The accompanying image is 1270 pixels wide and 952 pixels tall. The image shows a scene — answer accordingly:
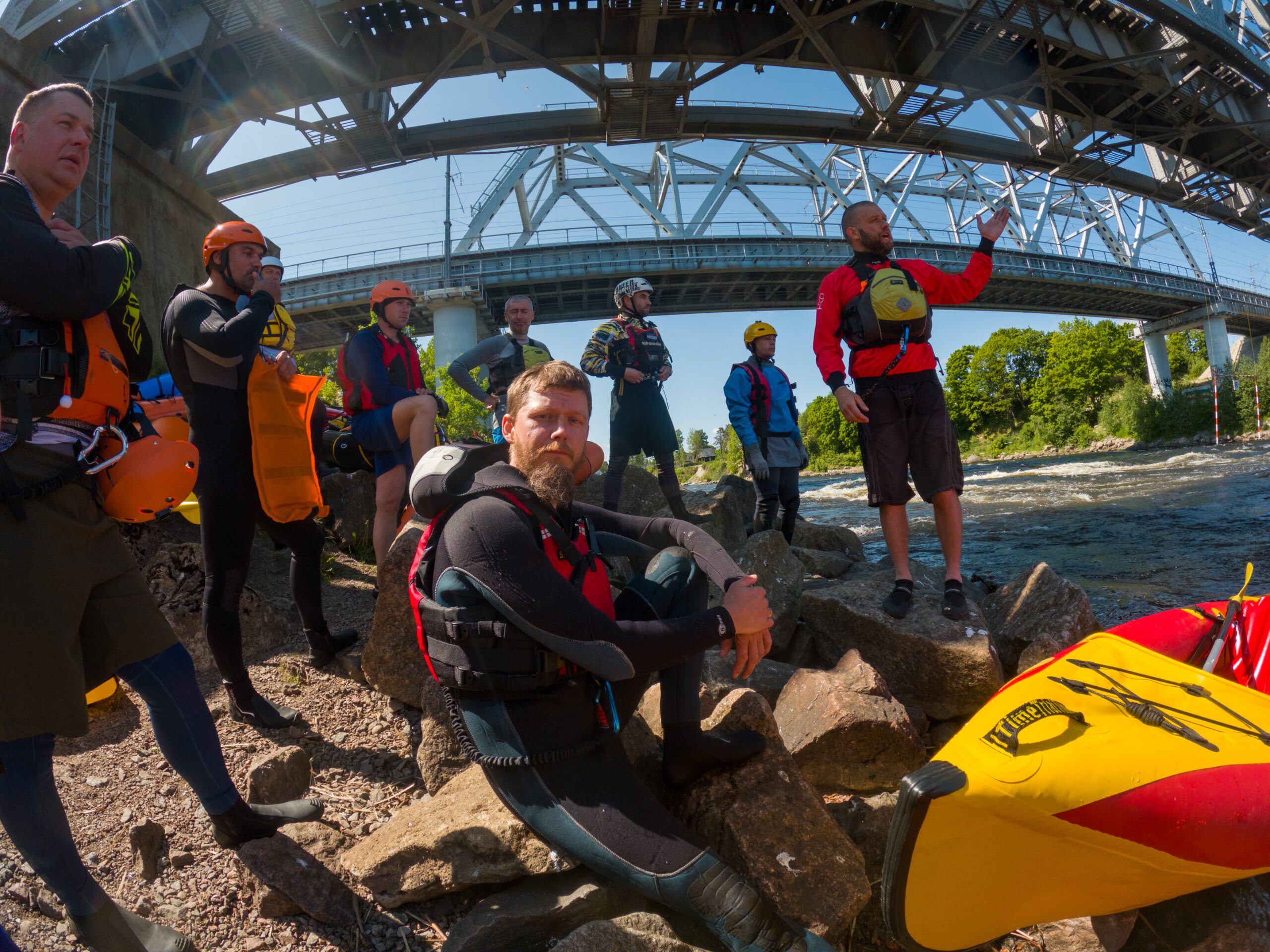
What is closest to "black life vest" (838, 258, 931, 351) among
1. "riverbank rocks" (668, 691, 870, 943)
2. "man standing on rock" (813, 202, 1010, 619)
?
"man standing on rock" (813, 202, 1010, 619)

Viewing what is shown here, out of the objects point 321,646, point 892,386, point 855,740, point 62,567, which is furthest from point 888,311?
point 62,567

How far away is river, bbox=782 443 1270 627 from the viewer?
4.55 m

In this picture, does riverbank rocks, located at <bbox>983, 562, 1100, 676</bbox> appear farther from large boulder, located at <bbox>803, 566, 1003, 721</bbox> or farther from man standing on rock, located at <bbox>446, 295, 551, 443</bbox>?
man standing on rock, located at <bbox>446, 295, 551, 443</bbox>

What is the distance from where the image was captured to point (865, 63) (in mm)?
8055

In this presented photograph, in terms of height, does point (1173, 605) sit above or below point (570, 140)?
below

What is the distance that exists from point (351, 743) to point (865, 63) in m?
9.28

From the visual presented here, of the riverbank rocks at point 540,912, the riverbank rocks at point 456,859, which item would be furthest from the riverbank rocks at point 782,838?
the riverbank rocks at point 456,859

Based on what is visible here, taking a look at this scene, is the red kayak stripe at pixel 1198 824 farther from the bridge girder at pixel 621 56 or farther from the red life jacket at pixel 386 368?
the bridge girder at pixel 621 56

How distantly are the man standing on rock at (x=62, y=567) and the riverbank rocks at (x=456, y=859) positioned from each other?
401 mm

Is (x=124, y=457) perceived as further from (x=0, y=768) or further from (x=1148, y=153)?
(x=1148, y=153)

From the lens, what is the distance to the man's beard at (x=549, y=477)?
1825mm

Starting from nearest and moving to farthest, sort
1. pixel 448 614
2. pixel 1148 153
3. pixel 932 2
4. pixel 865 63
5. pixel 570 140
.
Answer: pixel 448 614 < pixel 932 2 < pixel 865 63 < pixel 570 140 < pixel 1148 153

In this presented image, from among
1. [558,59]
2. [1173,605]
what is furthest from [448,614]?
[558,59]

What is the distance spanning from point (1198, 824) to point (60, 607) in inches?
101
